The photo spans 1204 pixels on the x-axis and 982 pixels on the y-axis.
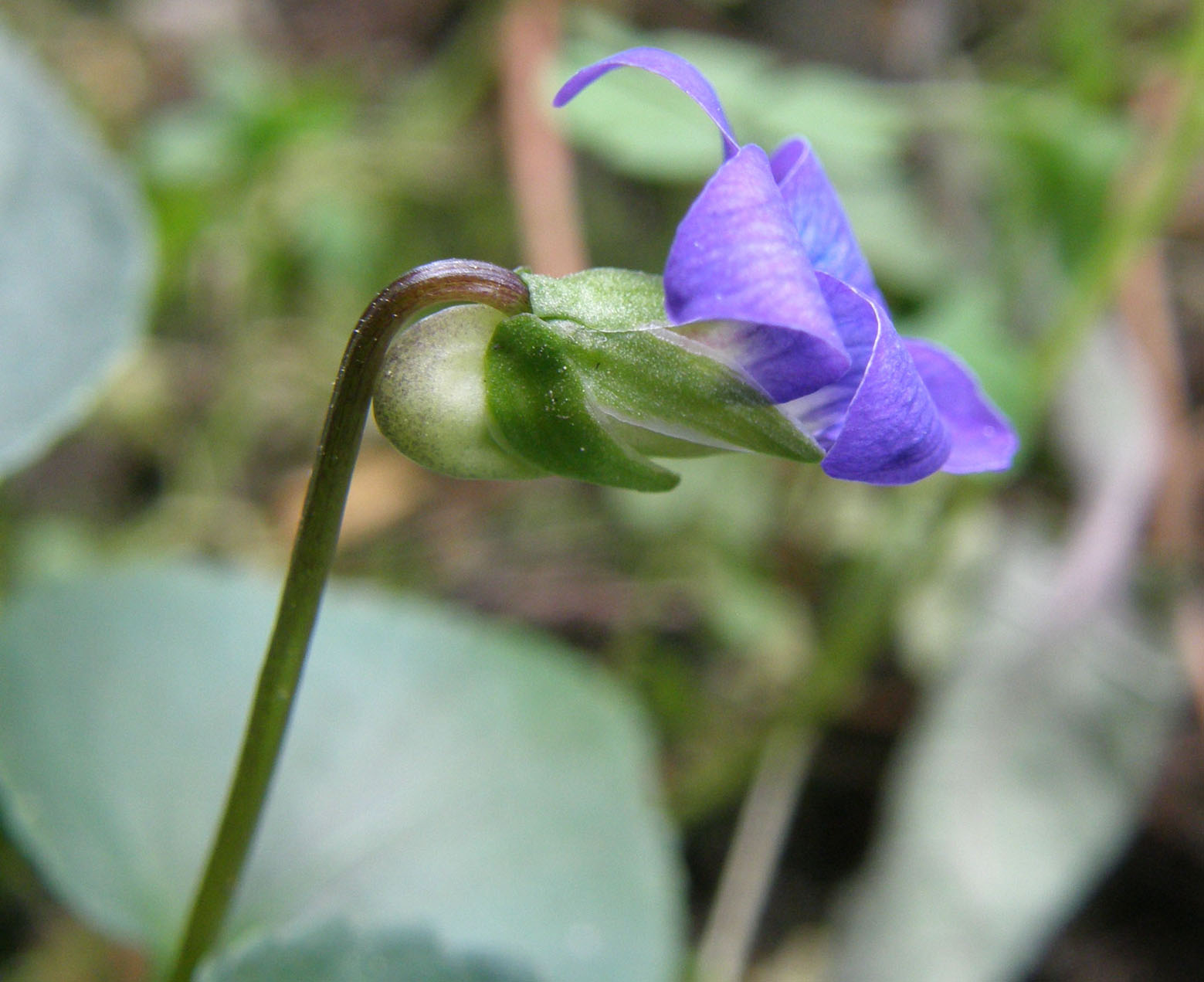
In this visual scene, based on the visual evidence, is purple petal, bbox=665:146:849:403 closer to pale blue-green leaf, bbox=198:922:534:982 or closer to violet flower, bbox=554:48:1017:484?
violet flower, bbox=554:48:1017:484

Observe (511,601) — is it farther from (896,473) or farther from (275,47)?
(275,47)

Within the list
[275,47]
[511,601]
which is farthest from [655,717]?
[275,47]

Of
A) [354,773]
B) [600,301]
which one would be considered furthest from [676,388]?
[354,773]

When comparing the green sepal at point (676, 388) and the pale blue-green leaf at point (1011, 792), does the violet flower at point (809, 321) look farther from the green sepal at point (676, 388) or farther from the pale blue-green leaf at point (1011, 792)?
the pale blue-green leaf at point (1011, 792)

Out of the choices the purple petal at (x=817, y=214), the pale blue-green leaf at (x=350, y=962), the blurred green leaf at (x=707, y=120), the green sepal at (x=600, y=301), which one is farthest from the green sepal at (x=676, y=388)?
the blurred green leaf at (x=707, y=120)

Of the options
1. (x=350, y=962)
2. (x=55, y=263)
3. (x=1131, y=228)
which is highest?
(x=1131, y=228)

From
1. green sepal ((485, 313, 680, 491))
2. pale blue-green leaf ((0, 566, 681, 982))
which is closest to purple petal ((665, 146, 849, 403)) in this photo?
green sepal ((485, 313, 680, 491))

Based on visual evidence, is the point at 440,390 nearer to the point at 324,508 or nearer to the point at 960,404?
the point at 324,508
